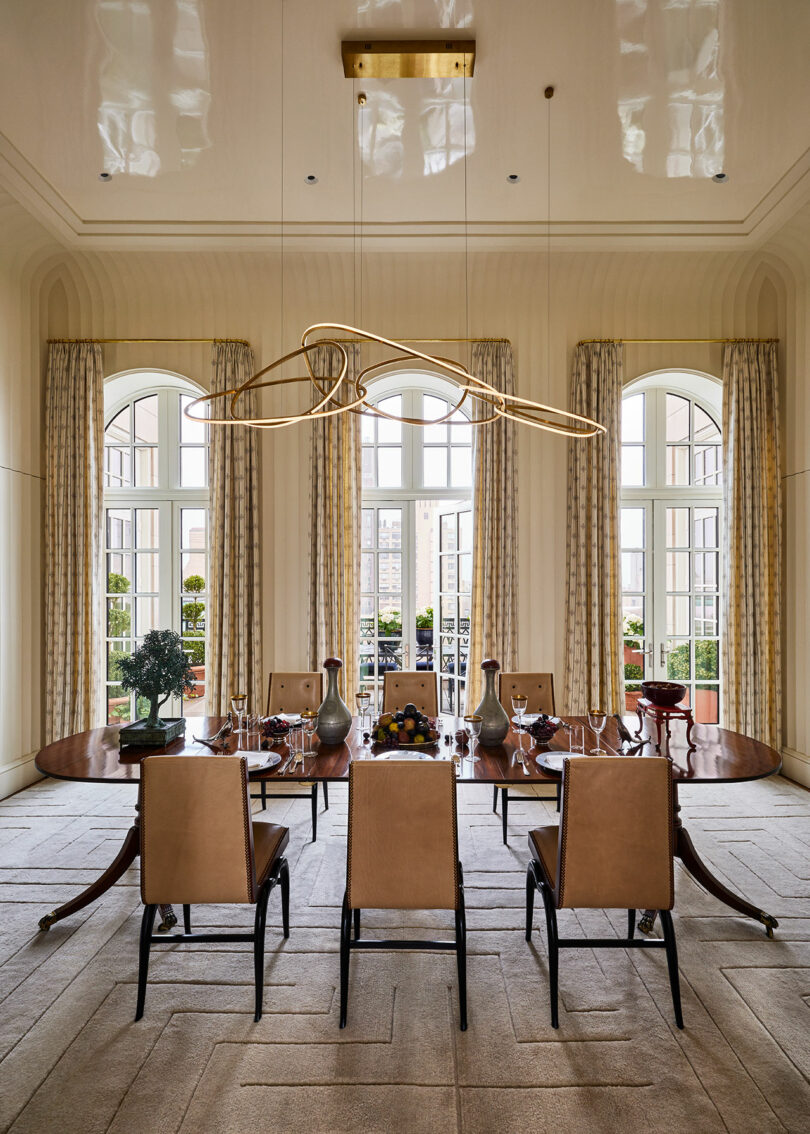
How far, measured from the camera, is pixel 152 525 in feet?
18.2

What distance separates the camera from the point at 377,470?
554 cm

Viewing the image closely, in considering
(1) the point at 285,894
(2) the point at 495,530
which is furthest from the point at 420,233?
(1) the point at 285,894

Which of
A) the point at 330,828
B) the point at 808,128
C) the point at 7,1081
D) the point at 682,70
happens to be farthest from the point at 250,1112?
the point at 808,128

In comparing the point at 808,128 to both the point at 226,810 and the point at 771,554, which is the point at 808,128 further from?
the point at 226,810

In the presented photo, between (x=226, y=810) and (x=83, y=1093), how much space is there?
850 mm

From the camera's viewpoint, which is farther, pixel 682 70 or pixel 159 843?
pixel 682 70

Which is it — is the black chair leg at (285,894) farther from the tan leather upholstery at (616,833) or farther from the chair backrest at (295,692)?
the chair backrest at (295,692)

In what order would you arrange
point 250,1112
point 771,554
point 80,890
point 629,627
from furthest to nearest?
point 629,627 → point 771,554 → point 80,890 → point 250,1112

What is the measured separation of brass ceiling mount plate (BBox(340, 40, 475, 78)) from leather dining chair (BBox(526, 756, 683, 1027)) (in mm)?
3229

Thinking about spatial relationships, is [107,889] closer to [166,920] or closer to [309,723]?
[166,920]

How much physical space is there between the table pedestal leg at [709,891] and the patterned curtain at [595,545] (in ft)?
6.65

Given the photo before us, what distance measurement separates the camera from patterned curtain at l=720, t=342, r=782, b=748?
4945mm

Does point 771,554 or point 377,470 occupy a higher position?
point 377,470

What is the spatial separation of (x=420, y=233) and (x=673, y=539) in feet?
10.8
